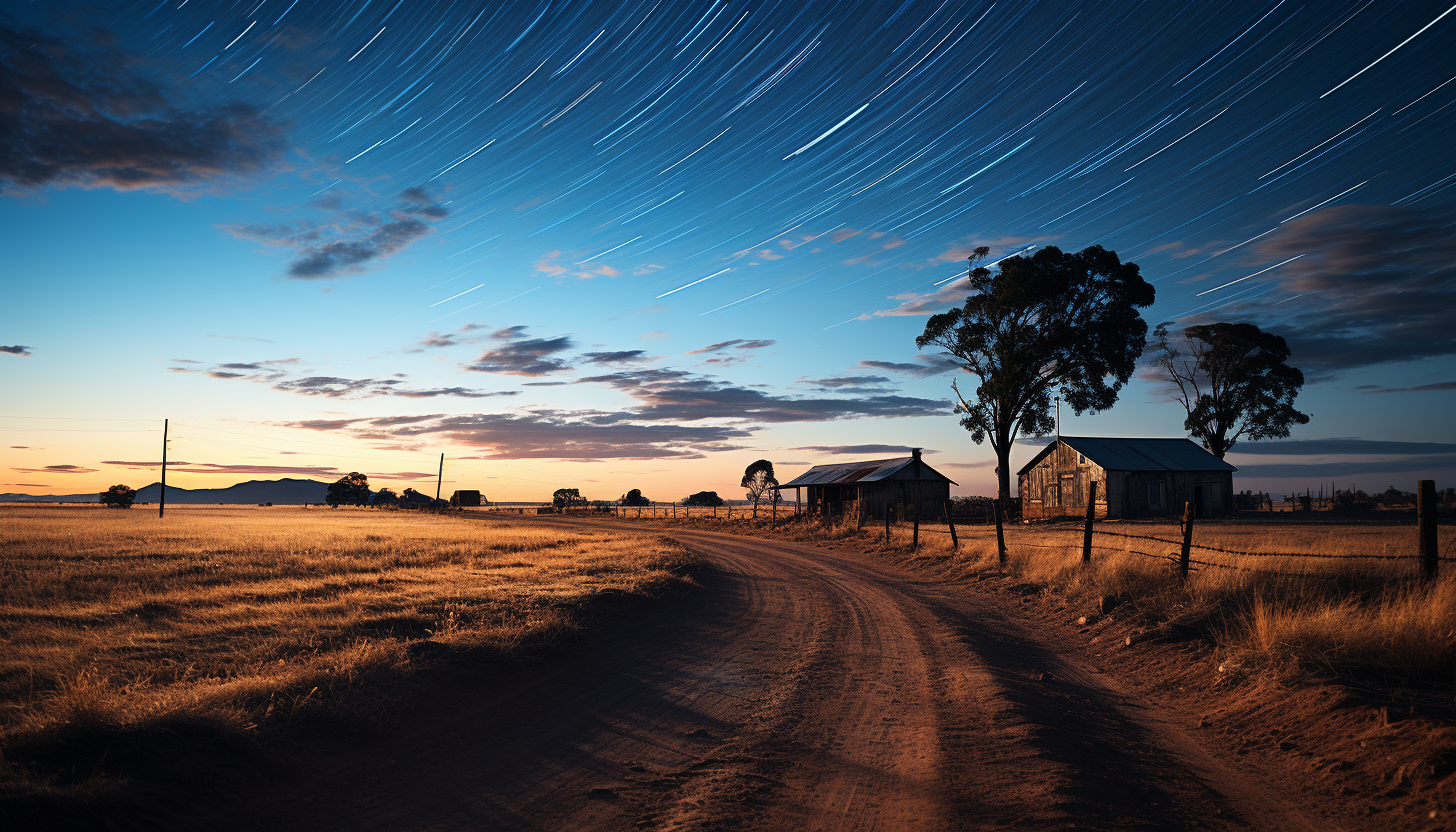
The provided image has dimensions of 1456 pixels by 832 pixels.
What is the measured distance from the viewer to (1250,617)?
33.0 feet

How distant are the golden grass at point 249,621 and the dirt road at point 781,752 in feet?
3.57

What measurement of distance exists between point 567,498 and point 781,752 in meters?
105

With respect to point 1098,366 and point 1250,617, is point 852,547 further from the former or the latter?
point 1098,366

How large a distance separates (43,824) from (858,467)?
5066 cm

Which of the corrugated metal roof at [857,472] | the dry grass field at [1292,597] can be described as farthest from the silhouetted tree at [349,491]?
the dry grass field at [1292,597]

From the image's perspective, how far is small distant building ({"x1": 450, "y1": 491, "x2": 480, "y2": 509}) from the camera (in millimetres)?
117375

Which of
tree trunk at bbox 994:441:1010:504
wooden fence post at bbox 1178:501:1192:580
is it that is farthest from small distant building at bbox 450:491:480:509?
wooden fence post at bbox 1178:501:1192:580

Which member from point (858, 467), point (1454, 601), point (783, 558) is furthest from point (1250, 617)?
point (858, 467)

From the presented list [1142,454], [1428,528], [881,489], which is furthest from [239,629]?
[1142,454]

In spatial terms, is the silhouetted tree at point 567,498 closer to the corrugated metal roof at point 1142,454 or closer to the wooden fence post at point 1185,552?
the corrugated metal roof at point 1142,454

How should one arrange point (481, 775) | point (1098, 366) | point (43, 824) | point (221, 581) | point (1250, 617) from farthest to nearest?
point (1098, 366) < point (221, 581) < point (1250, 617) < point (481, 775) < point (43, 824)

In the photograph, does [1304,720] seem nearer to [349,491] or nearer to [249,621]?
[249,621]

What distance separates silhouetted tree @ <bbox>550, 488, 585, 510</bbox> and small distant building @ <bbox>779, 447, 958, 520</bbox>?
57.8 meters

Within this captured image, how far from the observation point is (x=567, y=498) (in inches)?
4250
